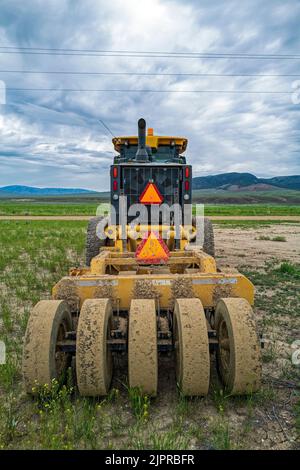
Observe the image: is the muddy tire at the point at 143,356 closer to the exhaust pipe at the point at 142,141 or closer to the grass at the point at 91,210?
the exhaust pipe at the point at 142,141

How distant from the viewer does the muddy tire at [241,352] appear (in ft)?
9.23

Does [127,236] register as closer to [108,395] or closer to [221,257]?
[108,395]

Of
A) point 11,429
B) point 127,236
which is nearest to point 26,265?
point 127,236

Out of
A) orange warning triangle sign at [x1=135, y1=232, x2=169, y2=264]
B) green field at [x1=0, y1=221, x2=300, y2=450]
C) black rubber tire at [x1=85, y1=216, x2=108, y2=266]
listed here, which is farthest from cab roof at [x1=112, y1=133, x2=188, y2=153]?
green field at [x1=0, y1=221, x2=300, y2=450]

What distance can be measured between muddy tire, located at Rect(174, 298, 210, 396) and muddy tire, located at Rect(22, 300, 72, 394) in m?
1.07

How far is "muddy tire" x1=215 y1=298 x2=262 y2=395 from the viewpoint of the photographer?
2.81m

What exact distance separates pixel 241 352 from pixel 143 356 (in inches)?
31.6

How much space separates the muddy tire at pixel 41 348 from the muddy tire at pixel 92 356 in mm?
222

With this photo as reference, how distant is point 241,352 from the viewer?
282 centimetres

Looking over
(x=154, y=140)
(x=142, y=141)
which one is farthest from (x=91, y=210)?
(x=142, y=141)

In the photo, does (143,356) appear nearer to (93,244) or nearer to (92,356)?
(92,356)

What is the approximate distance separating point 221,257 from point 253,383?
8.10 meters

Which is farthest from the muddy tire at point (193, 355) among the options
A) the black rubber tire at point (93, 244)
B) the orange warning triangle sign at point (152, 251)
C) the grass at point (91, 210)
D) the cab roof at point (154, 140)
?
the grass at point (91, 210)

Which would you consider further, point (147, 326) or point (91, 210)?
point (91, 210)
